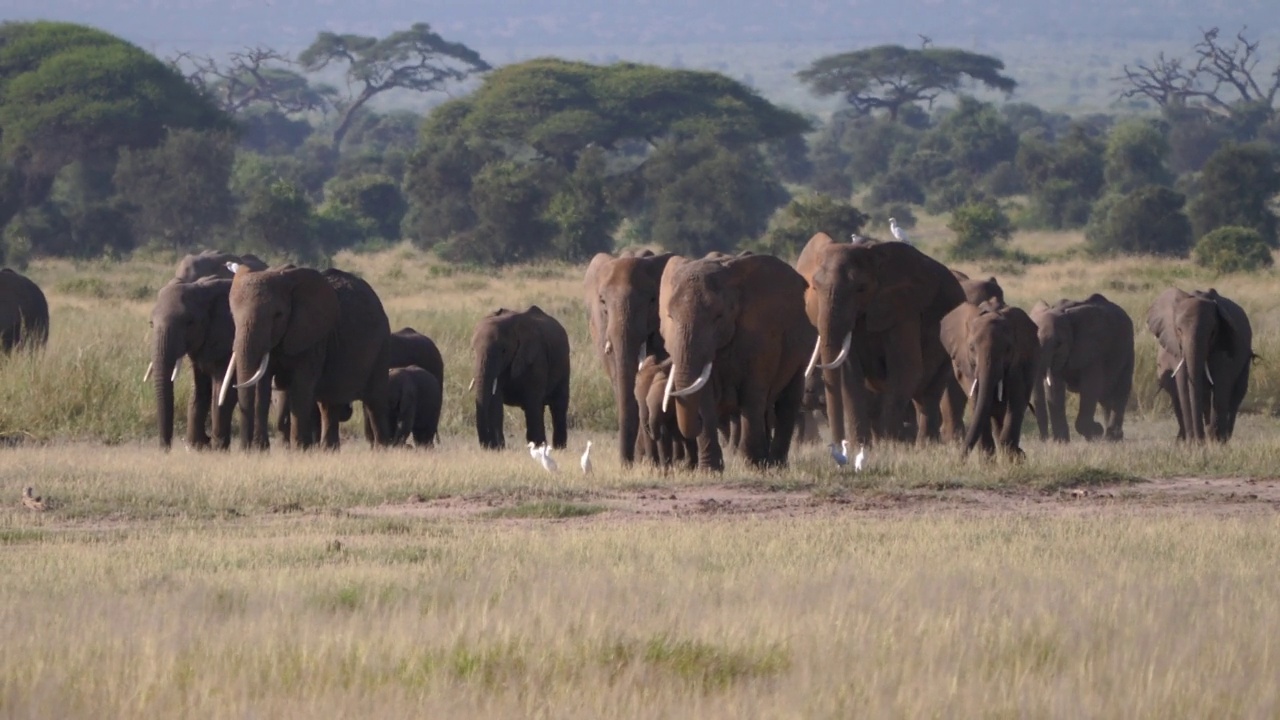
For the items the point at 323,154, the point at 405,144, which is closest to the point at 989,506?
the point at 323,154

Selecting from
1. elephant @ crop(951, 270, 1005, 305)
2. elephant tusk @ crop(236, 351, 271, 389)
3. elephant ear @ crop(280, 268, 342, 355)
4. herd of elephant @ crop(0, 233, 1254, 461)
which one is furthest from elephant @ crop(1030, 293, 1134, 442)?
elephant tusk @ crop(236, 351, 271, 389)

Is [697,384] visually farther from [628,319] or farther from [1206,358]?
[1206,358]

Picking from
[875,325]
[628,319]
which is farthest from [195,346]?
[875,325]

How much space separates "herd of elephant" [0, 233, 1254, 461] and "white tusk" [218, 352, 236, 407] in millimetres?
36

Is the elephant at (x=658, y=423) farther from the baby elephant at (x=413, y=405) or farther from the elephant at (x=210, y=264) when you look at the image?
the elephant at (x=210, y=264)

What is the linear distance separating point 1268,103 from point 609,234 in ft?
177

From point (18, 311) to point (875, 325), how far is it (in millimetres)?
10616

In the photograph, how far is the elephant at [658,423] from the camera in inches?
543

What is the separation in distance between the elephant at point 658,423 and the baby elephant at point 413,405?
11.5 feet

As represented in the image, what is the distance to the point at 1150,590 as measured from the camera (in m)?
8.23

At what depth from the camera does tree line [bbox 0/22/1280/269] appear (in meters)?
47.7

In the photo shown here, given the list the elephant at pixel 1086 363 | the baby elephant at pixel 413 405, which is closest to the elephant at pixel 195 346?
the baby elephant at pixel 413 405

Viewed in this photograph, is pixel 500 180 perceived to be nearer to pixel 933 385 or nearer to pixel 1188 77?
pixel 933 385

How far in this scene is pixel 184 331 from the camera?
15.8 m
